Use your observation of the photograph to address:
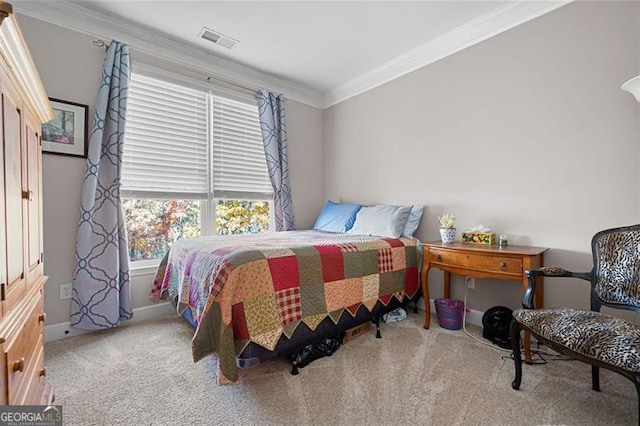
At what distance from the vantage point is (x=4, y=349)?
798 mm

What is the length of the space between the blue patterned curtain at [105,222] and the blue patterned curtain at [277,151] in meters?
1.38

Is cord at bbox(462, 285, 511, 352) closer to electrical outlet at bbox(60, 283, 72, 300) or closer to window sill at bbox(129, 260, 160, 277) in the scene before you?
window sill at bbox(129, 260, 160, 277)

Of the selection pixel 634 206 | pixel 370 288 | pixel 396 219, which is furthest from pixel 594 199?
pixel 370 288

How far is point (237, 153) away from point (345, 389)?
267 cm

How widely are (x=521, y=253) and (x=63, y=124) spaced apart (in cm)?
351

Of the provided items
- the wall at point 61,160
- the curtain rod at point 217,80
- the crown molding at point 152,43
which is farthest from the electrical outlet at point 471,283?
the wall at point 61,160

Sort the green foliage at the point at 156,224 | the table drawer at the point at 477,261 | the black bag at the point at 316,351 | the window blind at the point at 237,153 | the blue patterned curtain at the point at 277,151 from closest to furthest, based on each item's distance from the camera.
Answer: the black bag at the point at 316,351 < the table drawer at the point at 477,261 < the green foliage at the point at 156,224 < the window blind at the point at 237,153 < the blue patterned curtain at the point at 277,151

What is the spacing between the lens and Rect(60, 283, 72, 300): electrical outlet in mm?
2322

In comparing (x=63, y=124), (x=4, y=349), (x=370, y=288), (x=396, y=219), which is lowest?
(x=370, y=288)

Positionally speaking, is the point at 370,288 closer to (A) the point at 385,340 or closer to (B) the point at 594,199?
(A) the point at 385,340

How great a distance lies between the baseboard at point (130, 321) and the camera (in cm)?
225

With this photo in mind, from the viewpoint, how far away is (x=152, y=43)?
107 inches

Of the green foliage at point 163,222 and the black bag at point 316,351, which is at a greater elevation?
the green foliage at point 163,222

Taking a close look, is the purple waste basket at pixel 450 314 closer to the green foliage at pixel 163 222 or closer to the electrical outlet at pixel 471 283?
the electrical outlet at pixel 471 283
